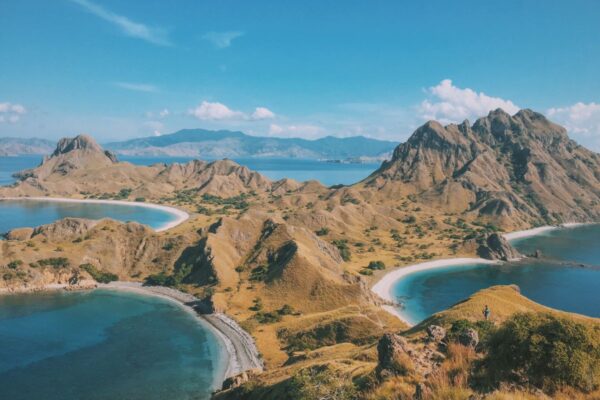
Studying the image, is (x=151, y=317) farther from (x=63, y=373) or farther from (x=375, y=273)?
(x=375, y=273)

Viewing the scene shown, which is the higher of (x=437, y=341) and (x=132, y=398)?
(x=437, y=341)

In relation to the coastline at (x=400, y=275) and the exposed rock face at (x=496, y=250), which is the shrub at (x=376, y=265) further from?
the exposed rock face at (x=496, y=250)

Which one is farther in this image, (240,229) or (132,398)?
(240,229)

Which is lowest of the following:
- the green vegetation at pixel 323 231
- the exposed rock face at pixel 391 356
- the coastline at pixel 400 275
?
the coastline at pixel 400 275

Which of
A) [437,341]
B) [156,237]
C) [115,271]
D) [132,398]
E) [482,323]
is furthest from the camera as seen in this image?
[156,237]

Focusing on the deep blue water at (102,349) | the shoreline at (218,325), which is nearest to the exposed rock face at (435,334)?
the shoreline at (218,325)

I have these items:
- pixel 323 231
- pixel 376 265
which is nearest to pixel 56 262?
pixel 323 231

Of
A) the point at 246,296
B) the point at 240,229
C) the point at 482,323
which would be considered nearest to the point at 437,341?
the point at 482,323
